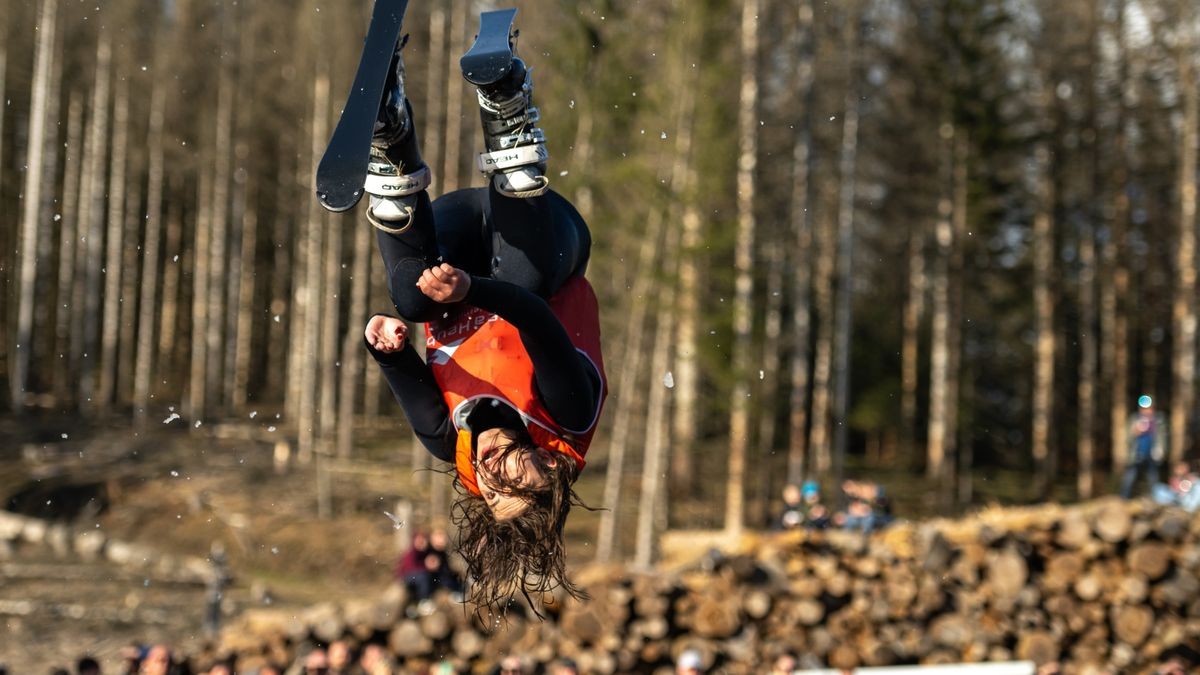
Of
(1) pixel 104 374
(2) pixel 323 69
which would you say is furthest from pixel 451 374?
(1) pixel 104 374

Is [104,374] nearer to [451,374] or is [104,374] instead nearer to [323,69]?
[323,69]

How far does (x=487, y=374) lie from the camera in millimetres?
4895

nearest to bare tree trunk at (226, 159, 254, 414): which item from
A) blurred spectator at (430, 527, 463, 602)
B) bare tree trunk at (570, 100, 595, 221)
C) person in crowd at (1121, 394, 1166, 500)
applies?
bare tree trunk at (570, 100, 595, 221)

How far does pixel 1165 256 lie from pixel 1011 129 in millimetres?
5669

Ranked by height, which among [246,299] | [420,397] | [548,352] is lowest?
[420,397]

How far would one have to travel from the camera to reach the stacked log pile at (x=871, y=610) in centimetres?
1091

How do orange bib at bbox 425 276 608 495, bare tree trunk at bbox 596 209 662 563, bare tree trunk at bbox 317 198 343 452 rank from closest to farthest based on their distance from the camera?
orange bib at bbox 425 276 608 495
bare tree trunk at bbox 596 209 662 563
bare tree trunk at bbox 317 198 343 452

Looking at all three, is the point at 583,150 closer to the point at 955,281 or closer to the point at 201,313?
the point at 955,281

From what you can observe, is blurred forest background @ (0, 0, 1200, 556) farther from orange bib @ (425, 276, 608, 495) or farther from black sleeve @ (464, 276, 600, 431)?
black sleeve @ (464, 276, 600, 431)

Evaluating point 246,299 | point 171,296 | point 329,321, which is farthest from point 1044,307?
point 171,296

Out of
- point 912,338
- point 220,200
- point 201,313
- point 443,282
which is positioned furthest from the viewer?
point 201,313

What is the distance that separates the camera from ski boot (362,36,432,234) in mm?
4625

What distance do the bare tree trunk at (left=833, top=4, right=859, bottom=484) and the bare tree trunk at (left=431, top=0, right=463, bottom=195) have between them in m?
6.19

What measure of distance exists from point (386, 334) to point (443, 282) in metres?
0.56
